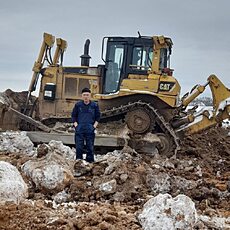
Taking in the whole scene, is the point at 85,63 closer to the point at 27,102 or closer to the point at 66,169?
the point at 27,102

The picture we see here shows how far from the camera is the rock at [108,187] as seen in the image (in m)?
7.05

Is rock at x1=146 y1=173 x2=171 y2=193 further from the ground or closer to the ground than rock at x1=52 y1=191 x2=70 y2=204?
further from the ground

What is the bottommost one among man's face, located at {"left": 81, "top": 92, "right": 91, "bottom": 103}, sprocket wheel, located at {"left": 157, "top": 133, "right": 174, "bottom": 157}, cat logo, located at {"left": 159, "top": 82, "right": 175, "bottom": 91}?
sprocket wheel, located at {"left": 157, "top": 133, "right": 174, "bottom": 157}

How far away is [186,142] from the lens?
548 inches

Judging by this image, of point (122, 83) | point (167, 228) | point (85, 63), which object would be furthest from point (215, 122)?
point (167, 228)

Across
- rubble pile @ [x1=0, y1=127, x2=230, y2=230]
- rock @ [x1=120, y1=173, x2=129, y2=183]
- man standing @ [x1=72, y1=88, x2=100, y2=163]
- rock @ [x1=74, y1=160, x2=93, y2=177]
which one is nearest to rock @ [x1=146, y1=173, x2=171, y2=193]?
rubble pile @ [x1=0, y1=127, x2=230, y2=230]

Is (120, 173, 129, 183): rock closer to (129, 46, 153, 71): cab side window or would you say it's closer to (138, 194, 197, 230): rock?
(138, 194, 197, 230): rock

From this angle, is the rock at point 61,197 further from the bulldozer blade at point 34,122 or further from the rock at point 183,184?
the bulldozer blade at point 34,122

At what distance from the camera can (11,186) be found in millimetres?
6188

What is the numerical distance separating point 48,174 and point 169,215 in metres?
2.20

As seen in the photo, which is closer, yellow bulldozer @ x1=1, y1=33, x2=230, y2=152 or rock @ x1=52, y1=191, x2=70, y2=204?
rock @ x1=52, y1=191, x2=70, y2=204

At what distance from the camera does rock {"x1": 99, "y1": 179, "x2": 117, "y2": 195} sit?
7053 mm

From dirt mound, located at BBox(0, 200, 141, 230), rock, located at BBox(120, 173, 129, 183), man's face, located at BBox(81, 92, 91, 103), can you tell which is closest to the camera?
dirt mound, located at BBox(0, 200, 141, 230)

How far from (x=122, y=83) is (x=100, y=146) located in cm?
179
